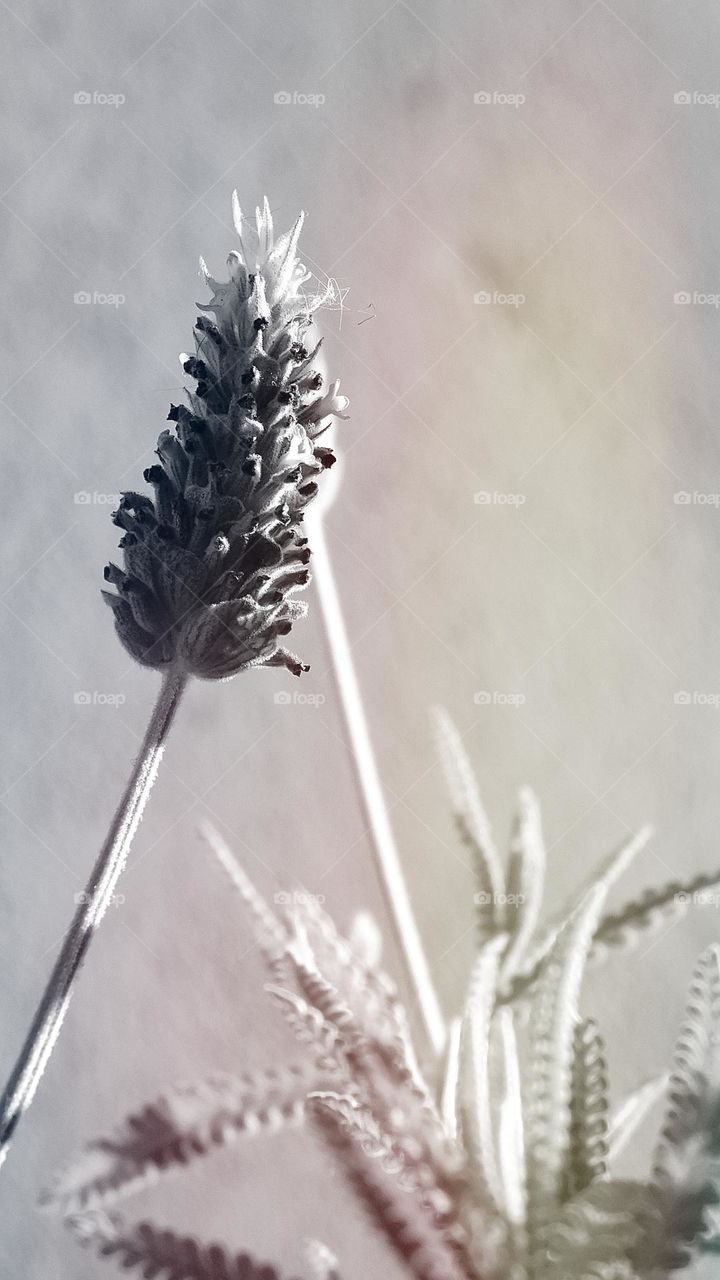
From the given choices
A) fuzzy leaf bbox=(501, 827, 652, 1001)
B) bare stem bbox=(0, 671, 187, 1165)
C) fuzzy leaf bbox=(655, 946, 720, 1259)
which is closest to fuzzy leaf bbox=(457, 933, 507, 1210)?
fuzzy leaf bbox=(501, 827, 652, 1001)

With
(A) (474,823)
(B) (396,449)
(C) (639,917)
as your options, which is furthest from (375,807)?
(B) (396,449)

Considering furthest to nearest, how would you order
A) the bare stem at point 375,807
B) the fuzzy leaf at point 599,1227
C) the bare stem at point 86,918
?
the bare stem at point 375,807, the bare stem at point 86,918, the fuzzy leaf at point 599,1227

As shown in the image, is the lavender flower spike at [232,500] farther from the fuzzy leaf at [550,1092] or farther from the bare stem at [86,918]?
the fuzzy leaf at [550,1092]

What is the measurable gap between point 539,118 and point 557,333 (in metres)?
0.24

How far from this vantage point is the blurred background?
987 millimetres

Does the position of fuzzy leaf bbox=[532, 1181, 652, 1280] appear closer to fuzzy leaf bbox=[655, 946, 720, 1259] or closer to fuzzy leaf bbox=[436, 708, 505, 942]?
fuzzy leaf bbox=[655, 946, 720, 1259]

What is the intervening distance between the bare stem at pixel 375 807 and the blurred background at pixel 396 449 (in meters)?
0.01

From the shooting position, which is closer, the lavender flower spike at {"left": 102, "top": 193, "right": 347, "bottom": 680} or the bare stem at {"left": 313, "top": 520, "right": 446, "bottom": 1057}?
the lavender flower spike at {"left": 102, "top": 193, "right": 347, "bottom": 680}

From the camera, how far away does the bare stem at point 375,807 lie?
3.19 ft

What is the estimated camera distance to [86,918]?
0.86m

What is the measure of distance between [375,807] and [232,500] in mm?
397

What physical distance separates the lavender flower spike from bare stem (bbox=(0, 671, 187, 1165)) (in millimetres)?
70

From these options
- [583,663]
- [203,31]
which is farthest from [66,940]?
[203,31]

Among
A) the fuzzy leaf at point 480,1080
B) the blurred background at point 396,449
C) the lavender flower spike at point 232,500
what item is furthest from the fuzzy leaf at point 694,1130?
the lavender flower spike at point 232,500
